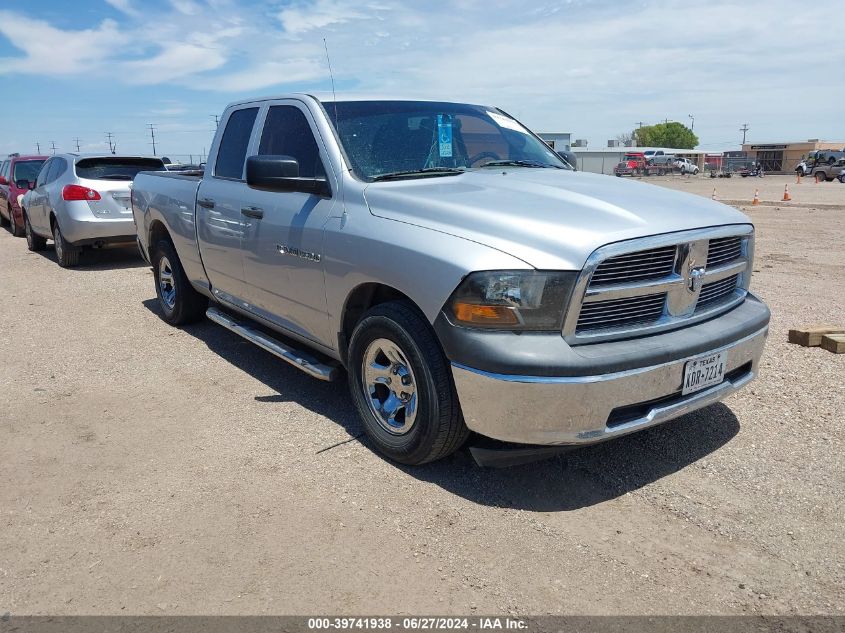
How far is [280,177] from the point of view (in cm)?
401

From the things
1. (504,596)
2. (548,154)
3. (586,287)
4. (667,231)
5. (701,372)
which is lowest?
(504,596)

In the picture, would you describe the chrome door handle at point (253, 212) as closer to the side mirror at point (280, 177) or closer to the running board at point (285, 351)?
the side mirror at point (280, 177)

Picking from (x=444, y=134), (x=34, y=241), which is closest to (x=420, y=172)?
(x=444, y=134)

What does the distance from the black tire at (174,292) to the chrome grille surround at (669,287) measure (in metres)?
4.37

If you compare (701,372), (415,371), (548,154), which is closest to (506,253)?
(415,371)

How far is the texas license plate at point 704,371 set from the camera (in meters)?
3.33

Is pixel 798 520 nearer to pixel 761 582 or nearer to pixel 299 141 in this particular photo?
pixel 761 582

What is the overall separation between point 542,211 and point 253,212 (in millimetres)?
2185

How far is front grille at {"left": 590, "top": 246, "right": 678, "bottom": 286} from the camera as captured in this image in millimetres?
3117

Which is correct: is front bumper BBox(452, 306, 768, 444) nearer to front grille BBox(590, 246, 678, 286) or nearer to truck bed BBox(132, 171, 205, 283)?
front grille BBox(590, 246, 678, 286)

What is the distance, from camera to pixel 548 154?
5.18m

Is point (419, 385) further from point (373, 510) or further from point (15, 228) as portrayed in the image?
point (15, 228)

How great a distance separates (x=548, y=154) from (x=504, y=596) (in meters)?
3.39

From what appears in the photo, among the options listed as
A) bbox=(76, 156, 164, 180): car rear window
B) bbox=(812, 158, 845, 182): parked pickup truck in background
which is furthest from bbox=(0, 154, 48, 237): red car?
bbox=(812, 158, 845, 182): parked pickup truck in background
